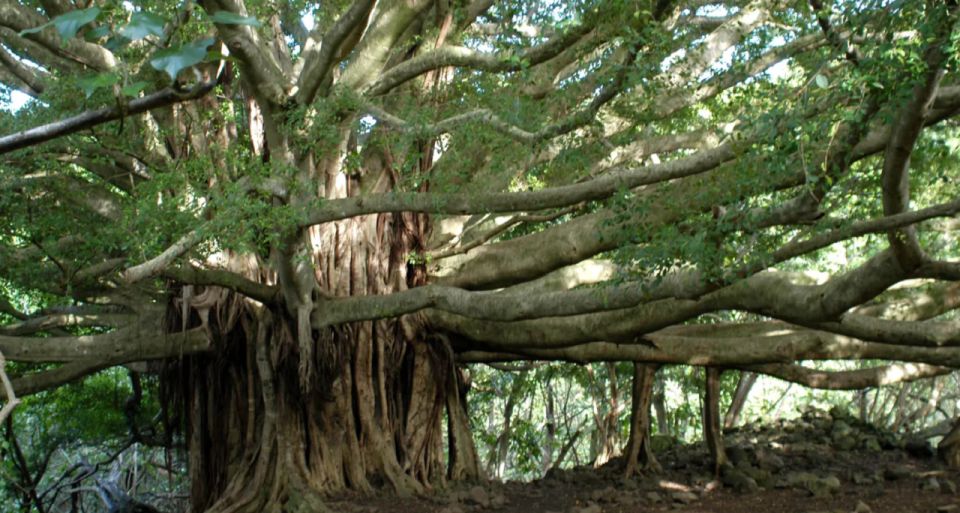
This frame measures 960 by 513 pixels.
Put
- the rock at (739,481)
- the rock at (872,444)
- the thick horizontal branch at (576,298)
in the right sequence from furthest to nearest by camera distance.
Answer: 1. the rock at (872,444)
2. the rock at (739,481)
3. the thick horizontal branch at (576,298)

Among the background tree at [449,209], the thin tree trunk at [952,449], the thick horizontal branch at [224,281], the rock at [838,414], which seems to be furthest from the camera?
the rock at [838,414]

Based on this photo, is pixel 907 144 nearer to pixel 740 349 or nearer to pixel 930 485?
pixel 740 349

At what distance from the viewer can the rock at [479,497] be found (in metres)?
8.65

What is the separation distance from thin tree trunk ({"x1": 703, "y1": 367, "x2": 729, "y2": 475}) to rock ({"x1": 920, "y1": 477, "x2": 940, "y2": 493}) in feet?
6.27

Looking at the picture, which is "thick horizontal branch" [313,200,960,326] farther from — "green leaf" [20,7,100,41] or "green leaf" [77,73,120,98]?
"green leaf" [20,7,100,41]

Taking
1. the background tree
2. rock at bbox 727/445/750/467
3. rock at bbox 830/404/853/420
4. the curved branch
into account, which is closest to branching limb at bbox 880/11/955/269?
the background tree

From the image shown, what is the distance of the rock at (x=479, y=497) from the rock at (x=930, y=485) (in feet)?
12.6

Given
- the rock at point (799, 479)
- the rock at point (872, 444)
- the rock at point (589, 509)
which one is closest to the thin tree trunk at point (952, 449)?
the rock at point (872, 444)

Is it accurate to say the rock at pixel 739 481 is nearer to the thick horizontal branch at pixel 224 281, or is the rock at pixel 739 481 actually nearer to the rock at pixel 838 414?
the rock at pixel 838 414

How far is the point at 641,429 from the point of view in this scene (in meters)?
10.3

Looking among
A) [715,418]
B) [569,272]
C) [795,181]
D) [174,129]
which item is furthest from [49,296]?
[795,181]

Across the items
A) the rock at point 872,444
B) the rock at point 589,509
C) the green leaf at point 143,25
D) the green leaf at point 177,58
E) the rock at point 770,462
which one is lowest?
the rock at point 589,509

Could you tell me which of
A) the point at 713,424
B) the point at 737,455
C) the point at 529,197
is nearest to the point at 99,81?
the point at 529,197

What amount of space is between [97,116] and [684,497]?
768 cm
